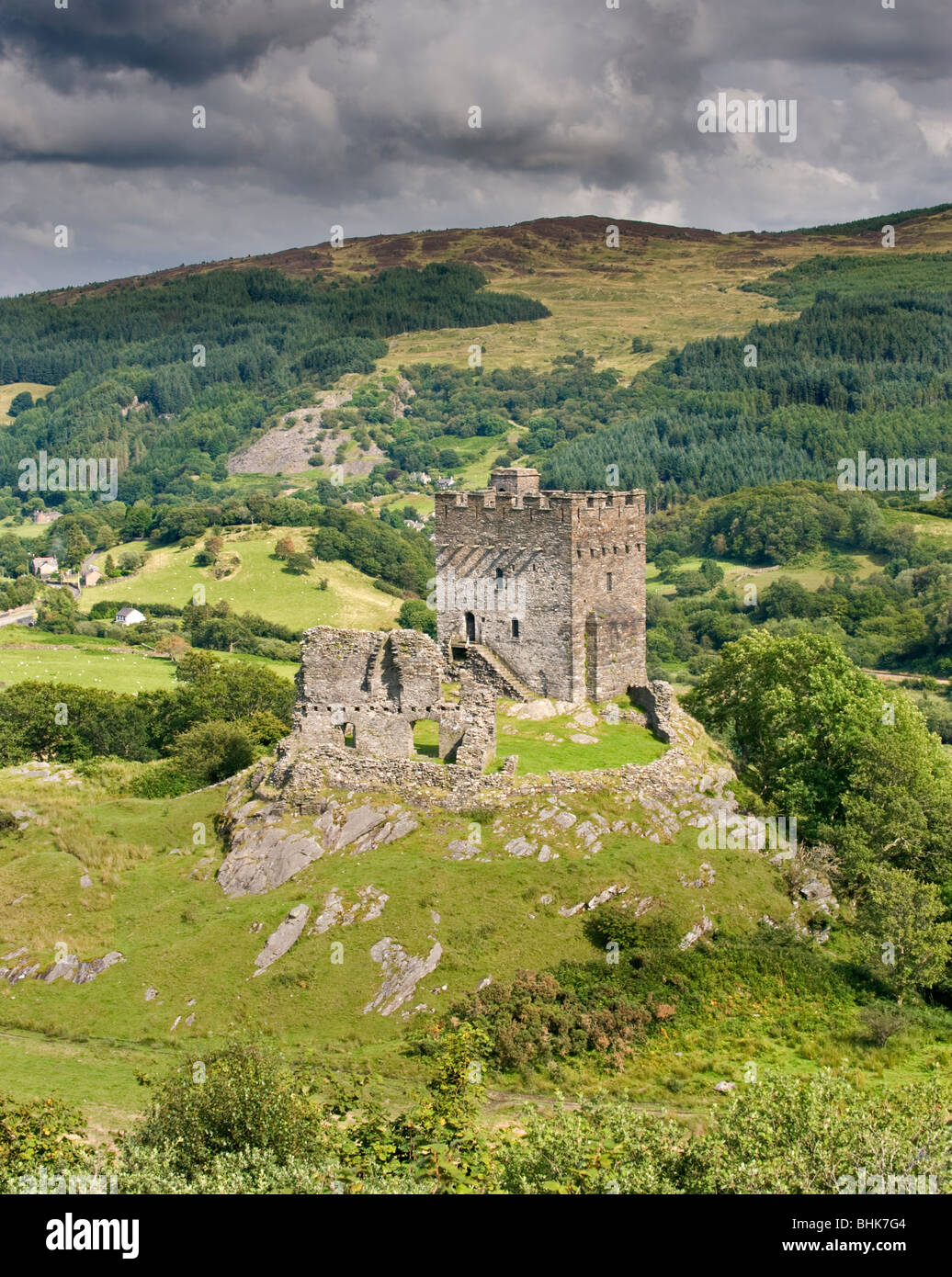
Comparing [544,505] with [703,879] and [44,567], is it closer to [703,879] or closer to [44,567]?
[703,879]

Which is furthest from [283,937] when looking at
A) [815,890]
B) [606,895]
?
[815,890]

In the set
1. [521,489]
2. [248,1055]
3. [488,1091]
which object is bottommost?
[488,1091]

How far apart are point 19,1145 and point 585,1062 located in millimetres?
12090

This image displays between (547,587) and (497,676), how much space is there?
3.36 metres

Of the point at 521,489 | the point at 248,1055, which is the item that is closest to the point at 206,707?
the point at 521,489

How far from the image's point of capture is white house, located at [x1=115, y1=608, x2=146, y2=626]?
443ft

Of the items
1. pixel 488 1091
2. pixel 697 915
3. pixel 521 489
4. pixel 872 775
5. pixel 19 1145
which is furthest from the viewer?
pixel 521 489

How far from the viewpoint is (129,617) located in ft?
447

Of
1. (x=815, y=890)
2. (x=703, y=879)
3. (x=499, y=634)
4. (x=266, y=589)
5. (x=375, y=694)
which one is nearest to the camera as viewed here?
(x=703, y=879)

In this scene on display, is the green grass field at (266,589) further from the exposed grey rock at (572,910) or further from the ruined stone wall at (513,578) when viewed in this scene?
the exposed grey rock at (572,910)

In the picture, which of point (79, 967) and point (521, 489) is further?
point (521, 489)

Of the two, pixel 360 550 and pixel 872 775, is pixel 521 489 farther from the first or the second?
pixel 360 550
